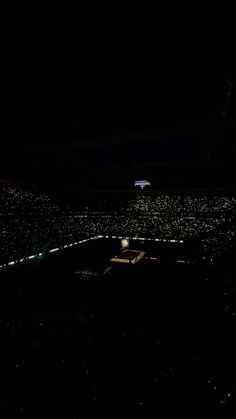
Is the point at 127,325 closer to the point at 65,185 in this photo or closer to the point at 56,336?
the point at 56,336

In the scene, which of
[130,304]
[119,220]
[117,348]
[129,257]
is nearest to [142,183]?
[119,220]

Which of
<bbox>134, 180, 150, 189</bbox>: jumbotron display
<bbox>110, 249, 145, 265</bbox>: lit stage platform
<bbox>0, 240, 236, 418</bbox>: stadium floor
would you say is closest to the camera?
<bbox>0, 240, 236, 418</bbox>: stadium floor

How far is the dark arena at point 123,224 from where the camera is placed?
0.79 m

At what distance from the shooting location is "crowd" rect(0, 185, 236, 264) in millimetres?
2705

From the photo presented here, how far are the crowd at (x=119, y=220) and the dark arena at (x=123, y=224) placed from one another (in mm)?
19

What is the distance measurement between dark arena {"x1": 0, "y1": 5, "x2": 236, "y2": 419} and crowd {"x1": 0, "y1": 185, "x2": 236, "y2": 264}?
0.06ft

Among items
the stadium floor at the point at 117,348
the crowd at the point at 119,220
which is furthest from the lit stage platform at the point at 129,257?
the crowd at the point at 119,220

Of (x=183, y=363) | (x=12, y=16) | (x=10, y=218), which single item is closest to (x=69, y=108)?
(x=12, y=16)

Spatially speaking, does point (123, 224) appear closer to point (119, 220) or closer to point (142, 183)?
point (119, 220)

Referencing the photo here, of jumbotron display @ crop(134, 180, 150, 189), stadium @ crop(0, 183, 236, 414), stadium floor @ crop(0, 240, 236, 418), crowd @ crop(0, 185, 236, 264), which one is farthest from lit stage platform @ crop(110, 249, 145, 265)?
jumbotron display @ crop(134, 180, 150, 189)

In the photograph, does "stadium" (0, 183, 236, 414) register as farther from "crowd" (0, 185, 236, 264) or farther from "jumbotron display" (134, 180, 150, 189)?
"jumbotron display" (134, 180, 150, 189)

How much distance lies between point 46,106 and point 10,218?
1.55 m

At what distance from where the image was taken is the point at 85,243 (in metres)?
3.16

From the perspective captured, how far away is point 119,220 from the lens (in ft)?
11.5
